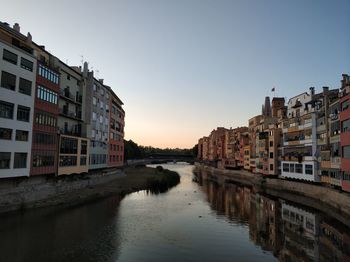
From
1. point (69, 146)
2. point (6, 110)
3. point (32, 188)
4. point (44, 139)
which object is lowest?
point (32, 188)

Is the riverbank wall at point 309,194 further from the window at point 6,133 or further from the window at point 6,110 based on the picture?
the window at point 6,110

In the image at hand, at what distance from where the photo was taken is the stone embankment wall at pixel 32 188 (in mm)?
43750

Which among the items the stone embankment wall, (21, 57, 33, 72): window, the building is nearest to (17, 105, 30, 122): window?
the building

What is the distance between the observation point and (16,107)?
4634cm

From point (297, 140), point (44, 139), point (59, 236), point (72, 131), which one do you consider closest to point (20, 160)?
point (44, 139)

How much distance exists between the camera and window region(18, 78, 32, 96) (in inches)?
1861

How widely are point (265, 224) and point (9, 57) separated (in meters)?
41.4

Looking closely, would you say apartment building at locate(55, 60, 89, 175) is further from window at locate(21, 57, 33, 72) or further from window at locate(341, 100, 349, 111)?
window at locate(341, 100, 349, 111)

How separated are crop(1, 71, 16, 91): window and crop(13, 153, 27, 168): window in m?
9.27

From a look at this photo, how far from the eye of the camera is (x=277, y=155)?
88938mm

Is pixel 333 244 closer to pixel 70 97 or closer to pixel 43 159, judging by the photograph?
pixel 43 159

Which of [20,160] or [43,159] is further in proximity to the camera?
[43,159]

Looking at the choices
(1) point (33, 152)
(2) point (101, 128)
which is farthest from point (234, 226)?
(2) point (101, 128)

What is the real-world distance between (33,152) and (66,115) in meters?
15.3
